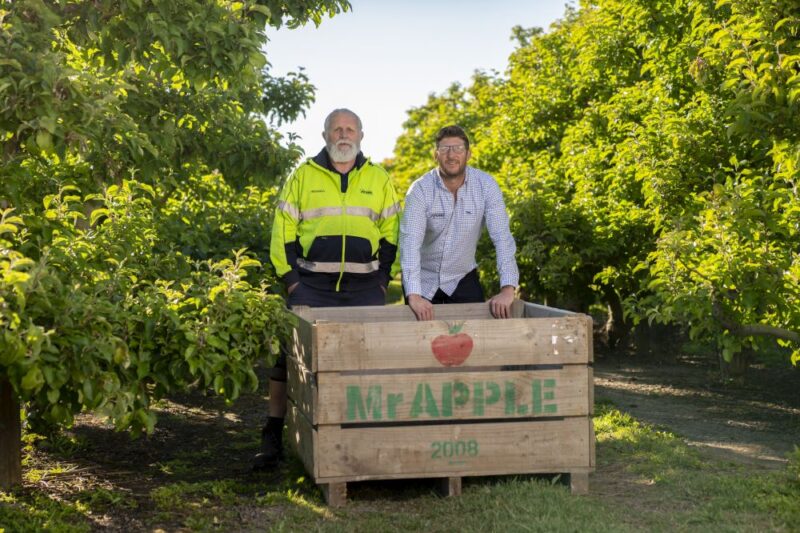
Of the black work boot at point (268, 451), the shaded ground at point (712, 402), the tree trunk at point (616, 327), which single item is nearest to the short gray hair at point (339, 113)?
the black work boot at point (268, 451)

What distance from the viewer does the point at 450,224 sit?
5.82 meters

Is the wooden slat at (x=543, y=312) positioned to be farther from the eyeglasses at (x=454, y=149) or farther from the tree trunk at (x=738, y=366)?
the tree trunk at (x=738, y=366)

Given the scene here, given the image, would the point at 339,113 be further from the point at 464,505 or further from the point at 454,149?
the point at 464,505

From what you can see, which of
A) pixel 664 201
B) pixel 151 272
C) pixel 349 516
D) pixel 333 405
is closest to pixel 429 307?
pixel 333 405

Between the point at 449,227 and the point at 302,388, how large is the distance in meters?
1.31

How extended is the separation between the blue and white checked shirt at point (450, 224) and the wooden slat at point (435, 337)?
0.63 m

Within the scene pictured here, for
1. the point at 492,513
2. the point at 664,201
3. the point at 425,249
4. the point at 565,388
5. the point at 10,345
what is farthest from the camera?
the point at 664,201

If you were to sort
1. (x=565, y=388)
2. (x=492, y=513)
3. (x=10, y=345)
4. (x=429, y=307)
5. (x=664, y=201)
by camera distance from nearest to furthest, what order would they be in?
(x=10, y=345) < (x=492, y=513) < (x=565, y=388) < (x=429, y=307) < (x=664, y=201)

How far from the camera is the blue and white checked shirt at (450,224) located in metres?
5.70

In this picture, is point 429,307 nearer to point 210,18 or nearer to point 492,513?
point 492,513

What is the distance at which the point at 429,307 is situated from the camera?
18.3 ft

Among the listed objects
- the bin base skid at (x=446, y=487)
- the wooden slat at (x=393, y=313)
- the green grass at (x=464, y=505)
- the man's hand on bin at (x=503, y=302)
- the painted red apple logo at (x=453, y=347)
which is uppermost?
the man's hand on bin at (x=503, y=302)

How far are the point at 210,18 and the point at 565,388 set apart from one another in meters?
2.81

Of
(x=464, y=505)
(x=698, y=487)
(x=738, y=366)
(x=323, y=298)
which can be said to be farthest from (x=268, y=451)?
(x=738, y=366)
